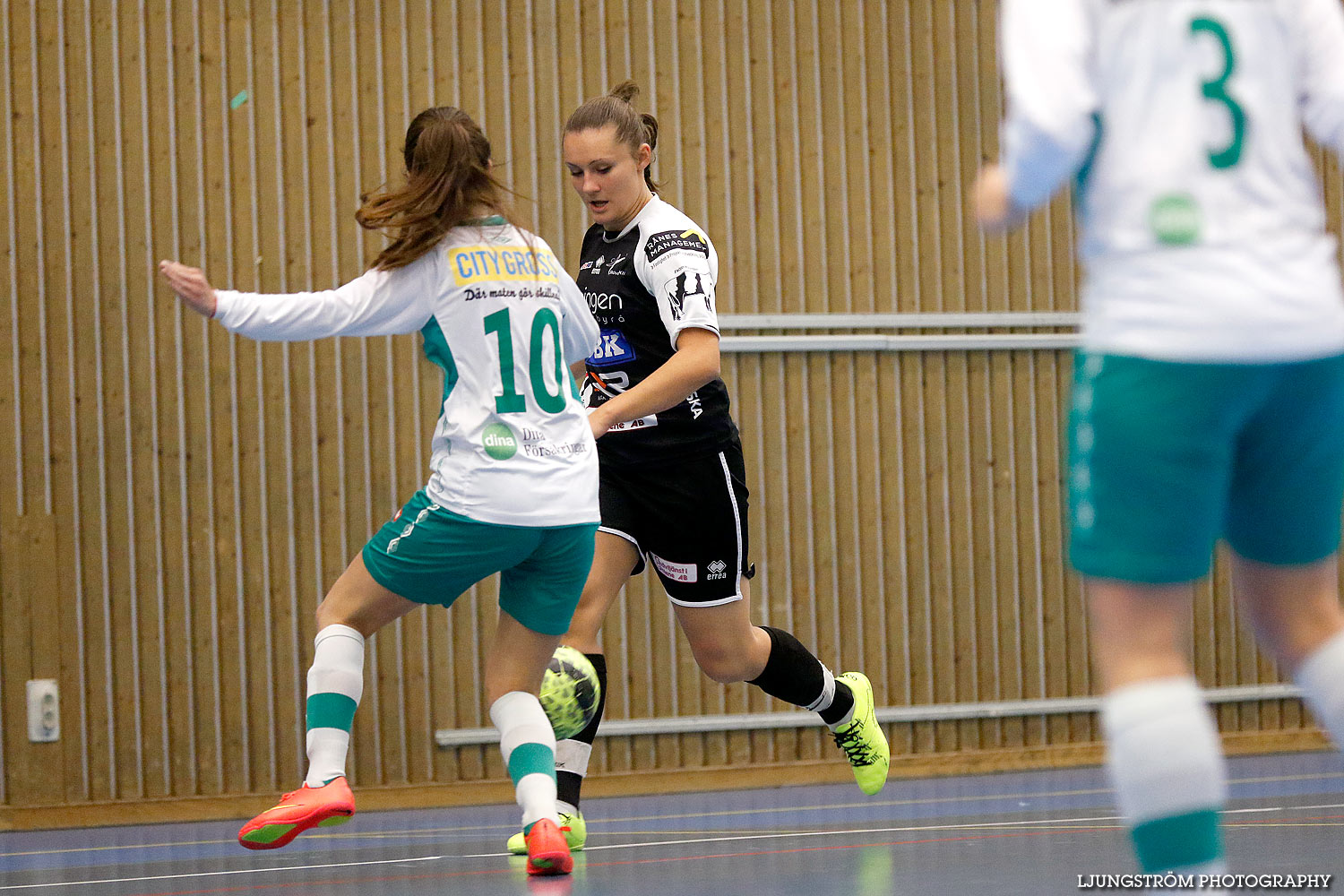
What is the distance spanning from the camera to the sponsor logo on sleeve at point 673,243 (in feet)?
11.8

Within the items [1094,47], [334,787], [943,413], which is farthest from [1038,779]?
[1094,47]

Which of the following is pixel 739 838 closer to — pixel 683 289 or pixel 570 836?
pixel 570 836

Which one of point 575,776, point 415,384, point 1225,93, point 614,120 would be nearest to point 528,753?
point 575,776

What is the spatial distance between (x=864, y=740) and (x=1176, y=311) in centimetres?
275

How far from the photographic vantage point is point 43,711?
5270 millimetres

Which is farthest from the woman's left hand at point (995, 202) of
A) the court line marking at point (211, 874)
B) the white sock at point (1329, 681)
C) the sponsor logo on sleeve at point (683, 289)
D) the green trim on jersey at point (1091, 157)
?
the court line marking at point (211, 874)

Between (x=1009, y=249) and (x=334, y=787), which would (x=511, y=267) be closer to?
(x=334, y=787)

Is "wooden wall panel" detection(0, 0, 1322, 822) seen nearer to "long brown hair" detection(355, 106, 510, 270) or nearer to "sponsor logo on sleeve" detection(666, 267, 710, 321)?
"sponsor logo on sleeve" detection(666, 267, 710, 321)

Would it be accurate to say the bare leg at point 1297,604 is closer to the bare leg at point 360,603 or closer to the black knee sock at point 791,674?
the bare leg at point 360,603

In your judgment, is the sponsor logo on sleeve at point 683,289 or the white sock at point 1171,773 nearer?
the white sock at point 1171,773

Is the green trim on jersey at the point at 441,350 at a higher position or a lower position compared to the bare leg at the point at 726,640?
higher

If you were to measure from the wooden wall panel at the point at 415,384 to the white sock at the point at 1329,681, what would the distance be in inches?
163

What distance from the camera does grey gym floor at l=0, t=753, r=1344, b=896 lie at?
119 inches

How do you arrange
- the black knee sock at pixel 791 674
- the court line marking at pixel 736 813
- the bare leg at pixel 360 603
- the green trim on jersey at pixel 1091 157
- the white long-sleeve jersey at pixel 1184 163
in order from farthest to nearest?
the court line marking at pixel 736 813, the black knee sock at pixel 791 674, the bare leg at pixel 360 603, the green trim on jersey at pixel 1091 157, the white long-sleeve jersey at pixel 1184 163
